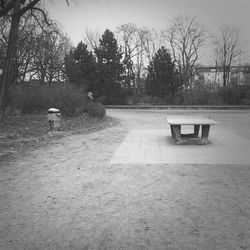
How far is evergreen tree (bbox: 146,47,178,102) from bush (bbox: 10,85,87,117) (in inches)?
748

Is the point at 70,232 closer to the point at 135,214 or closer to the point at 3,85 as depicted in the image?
the point at 135,214

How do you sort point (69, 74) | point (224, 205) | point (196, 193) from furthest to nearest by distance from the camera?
point (69, 74) < point (196, 193) < point (224, 205)

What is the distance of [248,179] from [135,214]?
7.70ft

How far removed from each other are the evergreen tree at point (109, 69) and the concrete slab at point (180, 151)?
26382mm

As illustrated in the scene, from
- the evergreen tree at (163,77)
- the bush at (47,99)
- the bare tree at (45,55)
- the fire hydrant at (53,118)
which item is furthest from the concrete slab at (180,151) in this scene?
the evergreen tree at (163,77)

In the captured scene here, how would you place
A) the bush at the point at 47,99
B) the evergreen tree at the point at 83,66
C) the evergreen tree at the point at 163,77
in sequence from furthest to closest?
the evergreen tree at the point at 163,77 → the evergreen tree at the point at 83,66 → the bush at the point at 47,99

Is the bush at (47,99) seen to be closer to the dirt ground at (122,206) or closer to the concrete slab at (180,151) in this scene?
the concrete slab at (180,151)

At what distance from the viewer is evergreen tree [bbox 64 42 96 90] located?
35219 mm

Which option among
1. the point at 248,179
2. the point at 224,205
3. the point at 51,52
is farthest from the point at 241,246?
the point at 51,52

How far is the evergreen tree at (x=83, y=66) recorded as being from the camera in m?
35.2

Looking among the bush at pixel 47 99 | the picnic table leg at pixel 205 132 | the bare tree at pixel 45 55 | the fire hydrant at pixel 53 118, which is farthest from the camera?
the bare tree at pixel 45 55

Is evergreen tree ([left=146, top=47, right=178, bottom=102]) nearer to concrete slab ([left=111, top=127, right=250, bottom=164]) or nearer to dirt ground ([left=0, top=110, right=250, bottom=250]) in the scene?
concrete slab ([left=111, top=127, right=250, bottom=164])

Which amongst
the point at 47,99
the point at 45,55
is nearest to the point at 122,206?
the point at 47,99

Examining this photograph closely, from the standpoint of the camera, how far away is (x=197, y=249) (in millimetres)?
2842
